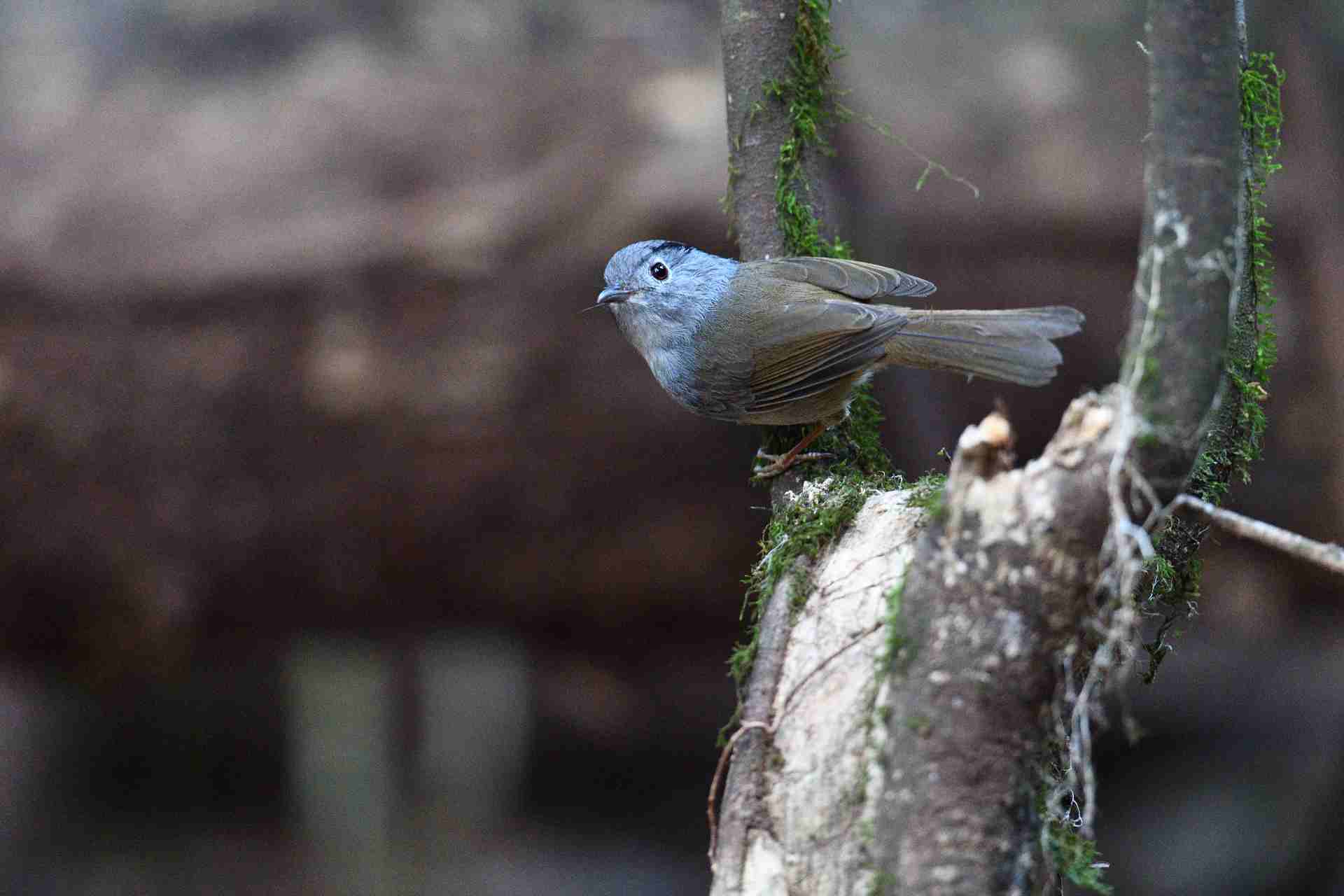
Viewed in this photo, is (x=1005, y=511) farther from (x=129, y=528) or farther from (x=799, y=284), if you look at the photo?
(x=129, y=528)

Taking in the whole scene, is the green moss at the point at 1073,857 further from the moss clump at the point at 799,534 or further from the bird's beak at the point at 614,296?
the bird's beak at the point at 614,296

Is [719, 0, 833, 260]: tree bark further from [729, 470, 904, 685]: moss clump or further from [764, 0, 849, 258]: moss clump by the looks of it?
[729, 470, 904, 685]: moss clump

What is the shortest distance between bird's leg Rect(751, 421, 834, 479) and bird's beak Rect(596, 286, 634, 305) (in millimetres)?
626

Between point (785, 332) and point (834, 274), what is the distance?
200mm

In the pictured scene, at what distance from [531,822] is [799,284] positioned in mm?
4176

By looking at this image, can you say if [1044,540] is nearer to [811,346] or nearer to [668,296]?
[811,346]

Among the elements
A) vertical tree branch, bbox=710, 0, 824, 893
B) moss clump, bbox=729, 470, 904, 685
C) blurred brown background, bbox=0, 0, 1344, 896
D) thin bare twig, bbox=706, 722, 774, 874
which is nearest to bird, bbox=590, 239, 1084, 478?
vertical tree branch, bbox=710, 0, 824, 893

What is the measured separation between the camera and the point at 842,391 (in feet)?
10.2

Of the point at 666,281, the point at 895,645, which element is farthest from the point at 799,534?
the point at 666,281

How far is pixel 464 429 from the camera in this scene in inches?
218

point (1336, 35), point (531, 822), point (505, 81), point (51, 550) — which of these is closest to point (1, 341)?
point (51, 550)

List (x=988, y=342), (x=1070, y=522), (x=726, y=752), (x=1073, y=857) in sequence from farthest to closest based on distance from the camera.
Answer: (x=988, y=342) → (x=726, y=752) → (x=1073, y=857) → (x=1070, y=522)

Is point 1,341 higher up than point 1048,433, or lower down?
higher up

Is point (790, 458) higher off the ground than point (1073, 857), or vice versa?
point (790, 458)
